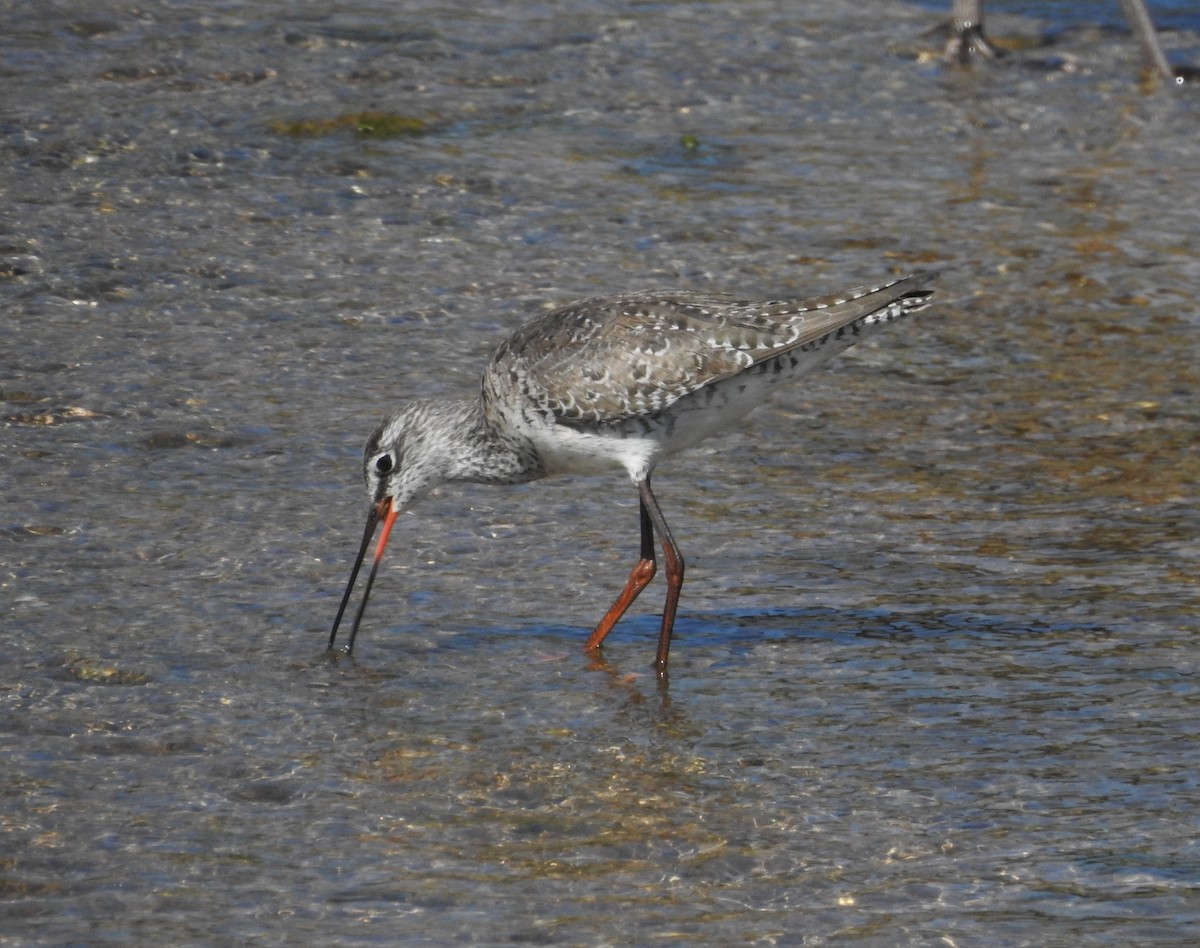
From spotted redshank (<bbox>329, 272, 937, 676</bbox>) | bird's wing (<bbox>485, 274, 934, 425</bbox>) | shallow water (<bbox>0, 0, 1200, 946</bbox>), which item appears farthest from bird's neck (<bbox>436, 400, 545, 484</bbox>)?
shallow water (<bbox>0, 0, 1200, 946</bbox>)

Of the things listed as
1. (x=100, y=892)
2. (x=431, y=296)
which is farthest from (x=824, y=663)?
(x=431, y=296)

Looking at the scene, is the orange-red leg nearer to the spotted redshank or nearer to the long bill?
the spotted redshank

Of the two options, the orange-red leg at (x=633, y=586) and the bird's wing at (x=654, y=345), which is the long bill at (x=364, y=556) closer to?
the bird's wing at (x=654, y=345)

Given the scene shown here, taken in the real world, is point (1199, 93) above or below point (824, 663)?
above

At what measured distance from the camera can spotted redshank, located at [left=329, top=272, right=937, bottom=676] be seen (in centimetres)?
693

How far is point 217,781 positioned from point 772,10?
36.0ft

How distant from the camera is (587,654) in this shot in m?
7.00

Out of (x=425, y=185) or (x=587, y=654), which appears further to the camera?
(x=425, y=185)

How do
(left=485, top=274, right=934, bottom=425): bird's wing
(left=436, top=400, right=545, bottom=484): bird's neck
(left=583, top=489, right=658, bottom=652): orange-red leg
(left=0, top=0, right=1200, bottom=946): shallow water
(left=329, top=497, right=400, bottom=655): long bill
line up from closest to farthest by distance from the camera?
1. (left=0, top=0, right=1200, bottom=946): shallow water
2. (left=329, top=497, right=400, bottom=655): long bill
3. (left=485, top=274, right=934, bottom=425): bird's wing
4. (left=583, top=489, right=658, bottom=652): orange-red leg
5. (left=436, top=400, right=545, bottom=484): bird's neck

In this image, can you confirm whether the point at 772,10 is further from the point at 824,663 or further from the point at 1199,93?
the point at 824,663

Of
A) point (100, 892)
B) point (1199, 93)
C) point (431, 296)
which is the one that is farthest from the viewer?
point (1199, 93)

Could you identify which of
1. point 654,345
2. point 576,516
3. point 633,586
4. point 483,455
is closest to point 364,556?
point 483,455

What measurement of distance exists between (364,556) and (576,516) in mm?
1100

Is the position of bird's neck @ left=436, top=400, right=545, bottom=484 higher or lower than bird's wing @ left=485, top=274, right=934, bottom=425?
lower
